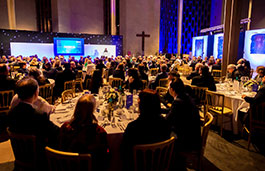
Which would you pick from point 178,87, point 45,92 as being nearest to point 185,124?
point 178,87

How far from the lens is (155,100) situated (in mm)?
1946

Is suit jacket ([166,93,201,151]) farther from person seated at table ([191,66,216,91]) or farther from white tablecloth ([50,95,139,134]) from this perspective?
person seated at table ([191,66,216,91])

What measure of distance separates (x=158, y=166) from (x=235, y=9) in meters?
8.38

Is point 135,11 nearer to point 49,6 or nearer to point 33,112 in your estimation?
point 49,6

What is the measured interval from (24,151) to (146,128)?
1.24 meters

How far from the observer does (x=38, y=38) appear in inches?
586

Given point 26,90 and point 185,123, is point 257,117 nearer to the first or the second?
point 185,123

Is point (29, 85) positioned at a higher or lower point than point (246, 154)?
higher

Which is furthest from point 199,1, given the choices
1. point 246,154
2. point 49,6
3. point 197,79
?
point 246,154

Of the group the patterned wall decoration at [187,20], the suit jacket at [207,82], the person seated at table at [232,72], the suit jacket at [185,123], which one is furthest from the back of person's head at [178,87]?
the patterned wall decoration at [187,20]

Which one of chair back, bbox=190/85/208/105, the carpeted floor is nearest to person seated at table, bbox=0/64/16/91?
the carpeted floor

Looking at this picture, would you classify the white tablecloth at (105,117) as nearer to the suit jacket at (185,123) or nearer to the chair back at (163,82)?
the suit jacket at (185,123)

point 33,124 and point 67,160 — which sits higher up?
point 33,124

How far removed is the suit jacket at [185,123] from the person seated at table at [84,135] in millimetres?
988
